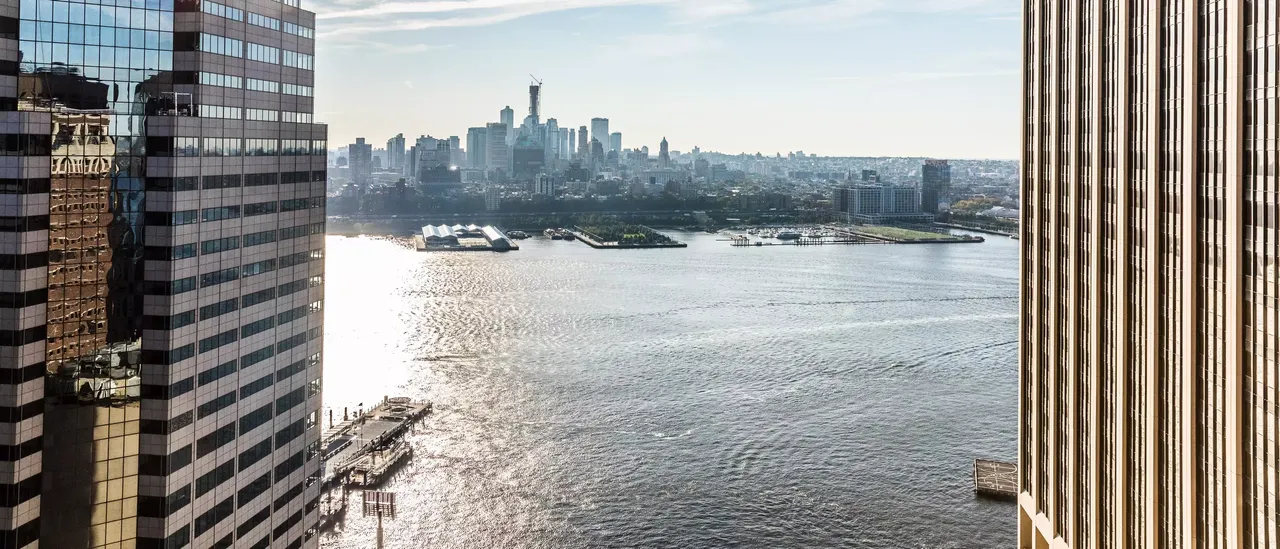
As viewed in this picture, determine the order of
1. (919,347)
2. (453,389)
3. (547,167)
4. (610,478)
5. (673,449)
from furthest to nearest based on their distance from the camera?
(547,167)
(919,347)
(453,389)
(673,449)
(610,478)

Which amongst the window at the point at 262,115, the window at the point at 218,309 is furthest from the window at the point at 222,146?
the window at the point at 218,309

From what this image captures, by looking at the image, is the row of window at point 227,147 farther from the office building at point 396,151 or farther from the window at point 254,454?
the office building at point 396,151

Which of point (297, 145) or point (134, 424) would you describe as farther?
point (297, 145)

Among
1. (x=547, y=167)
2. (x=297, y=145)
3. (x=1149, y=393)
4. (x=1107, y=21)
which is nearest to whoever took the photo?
(x=1149, y=393)

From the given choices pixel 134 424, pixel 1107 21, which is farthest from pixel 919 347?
pixel 134 424

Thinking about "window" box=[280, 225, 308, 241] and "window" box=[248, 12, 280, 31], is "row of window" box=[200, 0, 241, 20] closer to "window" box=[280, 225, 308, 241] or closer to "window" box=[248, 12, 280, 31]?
"window" box=[248, 12, 280, 31]

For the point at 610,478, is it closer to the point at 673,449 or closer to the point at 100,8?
the point at 673,449
